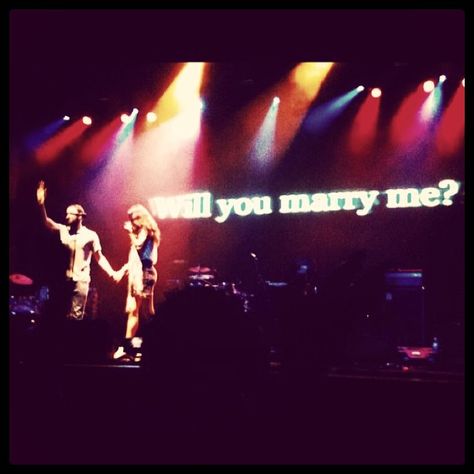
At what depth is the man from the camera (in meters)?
7.58

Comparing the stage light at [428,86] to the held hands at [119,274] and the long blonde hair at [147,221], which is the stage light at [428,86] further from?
the held hands at [119,274]

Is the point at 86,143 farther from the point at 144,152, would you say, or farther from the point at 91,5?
the point at 91,5

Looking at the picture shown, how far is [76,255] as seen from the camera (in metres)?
7.86

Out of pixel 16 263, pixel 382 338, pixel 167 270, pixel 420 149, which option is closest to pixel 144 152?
pixel 167 270

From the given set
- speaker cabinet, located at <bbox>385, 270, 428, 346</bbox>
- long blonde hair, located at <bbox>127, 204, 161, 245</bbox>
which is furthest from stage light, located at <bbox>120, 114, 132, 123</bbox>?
speaker cabinet, located at <bbox>385, 270, 428, 346</bbox>

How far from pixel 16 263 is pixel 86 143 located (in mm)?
2425

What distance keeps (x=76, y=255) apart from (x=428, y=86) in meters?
5.82

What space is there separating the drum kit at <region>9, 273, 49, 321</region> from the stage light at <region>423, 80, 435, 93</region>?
260 inches

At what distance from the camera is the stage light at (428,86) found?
7919 mm

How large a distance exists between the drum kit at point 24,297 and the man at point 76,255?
0.78 meters

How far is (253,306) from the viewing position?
7.25 metres

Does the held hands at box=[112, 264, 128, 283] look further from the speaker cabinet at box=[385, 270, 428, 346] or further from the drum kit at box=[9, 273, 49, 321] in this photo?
the speaker cabinet at box=[385, 270, 428, 346]

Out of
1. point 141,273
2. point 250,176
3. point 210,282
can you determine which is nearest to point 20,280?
point 141,273

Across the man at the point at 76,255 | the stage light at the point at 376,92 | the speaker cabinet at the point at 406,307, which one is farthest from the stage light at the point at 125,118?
the speaker cabinet at the point at 406,307
